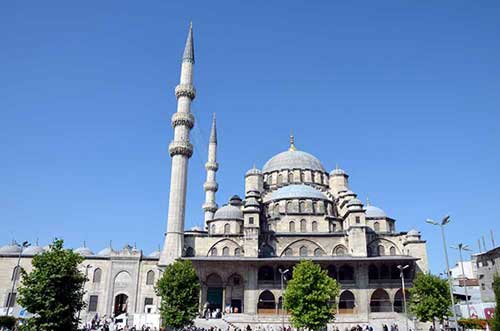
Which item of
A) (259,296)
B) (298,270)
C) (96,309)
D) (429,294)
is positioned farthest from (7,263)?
(429,294)

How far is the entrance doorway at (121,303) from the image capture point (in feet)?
118

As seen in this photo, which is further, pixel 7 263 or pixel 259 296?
pixel 7 263

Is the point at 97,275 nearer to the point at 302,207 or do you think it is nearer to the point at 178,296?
the point at 178,296

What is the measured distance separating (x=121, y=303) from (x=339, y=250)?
2040 centimetres

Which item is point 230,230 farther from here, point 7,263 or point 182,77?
point 7,263

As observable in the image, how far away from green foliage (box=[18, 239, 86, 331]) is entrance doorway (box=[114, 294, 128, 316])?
2033 centimetres

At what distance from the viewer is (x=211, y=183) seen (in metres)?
45.8

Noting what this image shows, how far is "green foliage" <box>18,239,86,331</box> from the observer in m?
15.8

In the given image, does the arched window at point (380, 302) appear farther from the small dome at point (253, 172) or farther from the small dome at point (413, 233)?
the small dome at point (253, 172)

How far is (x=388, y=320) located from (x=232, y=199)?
1850 centimetres

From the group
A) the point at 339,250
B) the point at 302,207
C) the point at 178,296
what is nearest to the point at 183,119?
the point at 302,207

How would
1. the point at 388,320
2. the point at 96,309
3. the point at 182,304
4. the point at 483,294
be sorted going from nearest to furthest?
the point at 182,304
the point at 388,320
the point at 96,309
the point at 483,294

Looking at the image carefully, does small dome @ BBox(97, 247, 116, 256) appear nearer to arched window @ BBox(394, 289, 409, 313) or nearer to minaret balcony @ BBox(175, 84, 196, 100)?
minaret balcony @ BBox(175, 84, 196, 100)

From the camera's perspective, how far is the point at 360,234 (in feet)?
112
